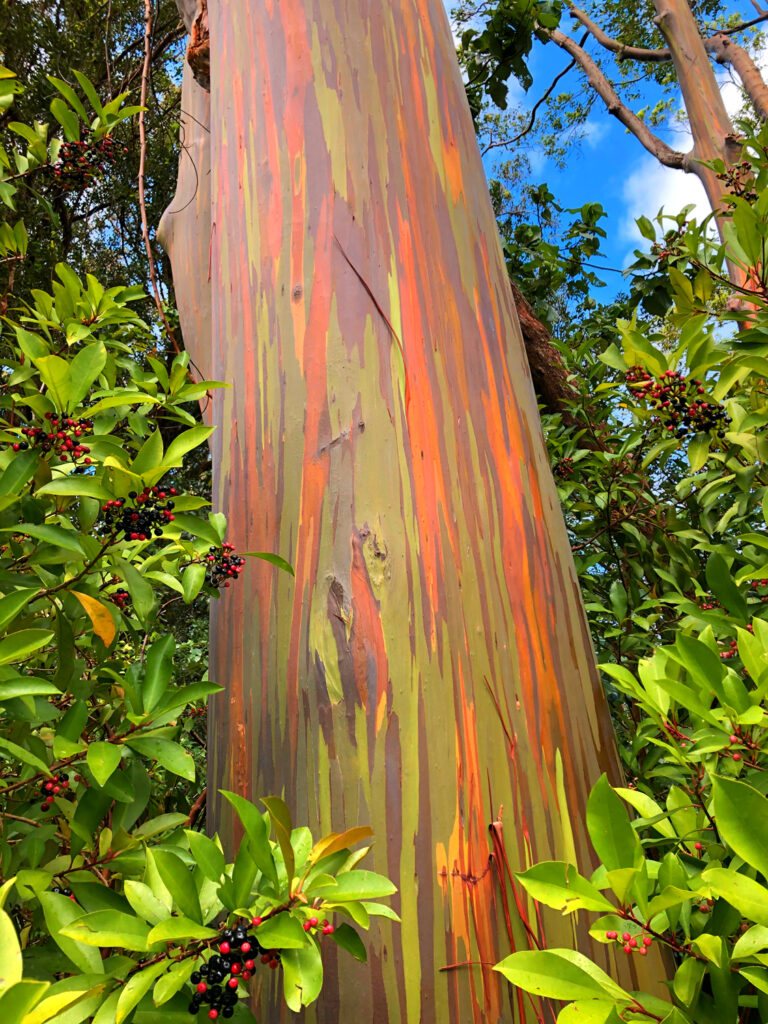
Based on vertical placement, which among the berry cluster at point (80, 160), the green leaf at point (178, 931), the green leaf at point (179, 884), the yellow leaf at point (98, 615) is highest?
the berry cluster at point (80, 160)

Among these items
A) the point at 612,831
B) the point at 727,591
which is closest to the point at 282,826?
the point at 612,831

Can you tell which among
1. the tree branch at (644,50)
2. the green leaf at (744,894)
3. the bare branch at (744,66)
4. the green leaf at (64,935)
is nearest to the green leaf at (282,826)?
the green leaf at (64,935)

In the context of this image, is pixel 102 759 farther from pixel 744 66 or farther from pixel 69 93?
pixel 744 66

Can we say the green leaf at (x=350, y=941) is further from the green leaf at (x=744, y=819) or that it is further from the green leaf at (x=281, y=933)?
the green leaf at (x=744, y=819)

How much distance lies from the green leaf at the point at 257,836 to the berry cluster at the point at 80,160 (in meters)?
1.46

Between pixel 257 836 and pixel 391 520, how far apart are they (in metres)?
0.39

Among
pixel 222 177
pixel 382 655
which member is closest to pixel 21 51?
pixel 222 177

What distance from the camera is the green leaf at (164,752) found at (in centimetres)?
63

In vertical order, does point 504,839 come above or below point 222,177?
below

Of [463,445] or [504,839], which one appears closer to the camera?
[504,839]

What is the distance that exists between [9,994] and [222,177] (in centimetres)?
116

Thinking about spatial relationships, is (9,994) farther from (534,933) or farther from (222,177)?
(222,177)

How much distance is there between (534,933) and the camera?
644mm

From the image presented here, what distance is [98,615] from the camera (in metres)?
0.68
